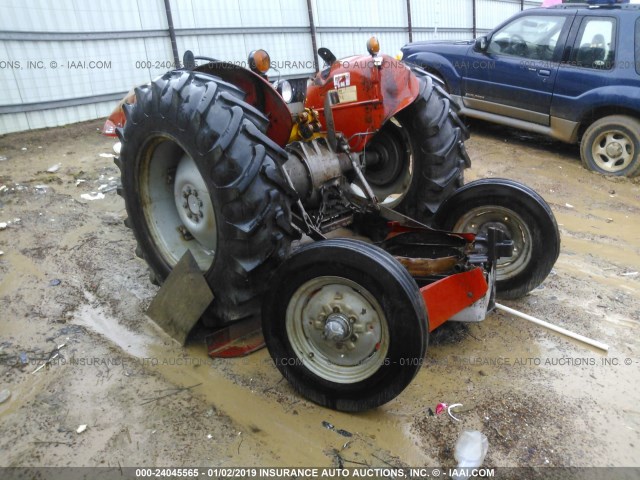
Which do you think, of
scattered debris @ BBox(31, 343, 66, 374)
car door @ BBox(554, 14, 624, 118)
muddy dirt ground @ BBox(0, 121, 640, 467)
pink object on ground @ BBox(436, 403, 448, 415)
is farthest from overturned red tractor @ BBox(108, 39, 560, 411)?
car door @ BBox(554, 14, 624, 118)

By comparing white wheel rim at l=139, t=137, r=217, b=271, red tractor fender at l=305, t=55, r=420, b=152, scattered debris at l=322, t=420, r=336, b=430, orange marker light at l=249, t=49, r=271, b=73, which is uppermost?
orange marker light at l=249, t=49, r=271, b=73

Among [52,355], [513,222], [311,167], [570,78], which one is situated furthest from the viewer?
[570,78]

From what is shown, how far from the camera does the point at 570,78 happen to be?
6961 millimetres

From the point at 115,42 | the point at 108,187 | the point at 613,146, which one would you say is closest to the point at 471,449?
the point at 108,187

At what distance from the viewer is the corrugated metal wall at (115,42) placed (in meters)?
6.75

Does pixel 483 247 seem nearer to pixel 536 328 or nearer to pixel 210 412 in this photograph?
pixel 536 328

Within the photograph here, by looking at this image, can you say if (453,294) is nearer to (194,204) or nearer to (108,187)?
(194,204)

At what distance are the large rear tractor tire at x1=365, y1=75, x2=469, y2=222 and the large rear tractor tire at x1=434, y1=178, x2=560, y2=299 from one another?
0.57ft

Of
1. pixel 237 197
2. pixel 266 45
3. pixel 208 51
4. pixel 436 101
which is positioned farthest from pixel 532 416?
pixel 266 45

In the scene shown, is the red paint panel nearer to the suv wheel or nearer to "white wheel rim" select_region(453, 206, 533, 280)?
"white wheel rim" select_region(453, 206, 533, 280)

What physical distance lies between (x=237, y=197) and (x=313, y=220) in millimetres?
853

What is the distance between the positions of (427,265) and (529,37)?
605 cm

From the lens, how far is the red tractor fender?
11.6 ft

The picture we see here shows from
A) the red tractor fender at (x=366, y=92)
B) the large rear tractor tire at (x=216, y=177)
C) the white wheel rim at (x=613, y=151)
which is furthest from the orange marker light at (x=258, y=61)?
the white wheel rim at (x=613, y=151)
